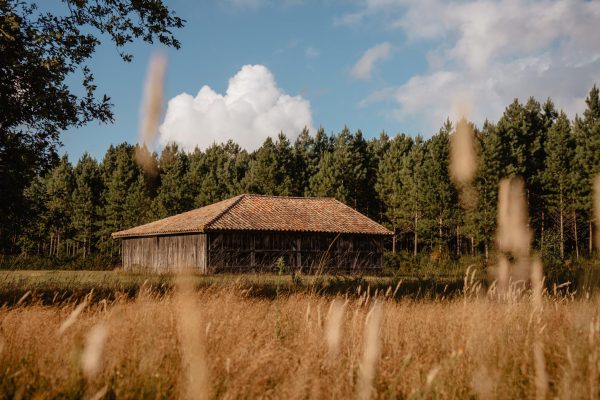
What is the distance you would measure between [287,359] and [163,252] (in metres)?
30.3

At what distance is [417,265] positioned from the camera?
3609 cm

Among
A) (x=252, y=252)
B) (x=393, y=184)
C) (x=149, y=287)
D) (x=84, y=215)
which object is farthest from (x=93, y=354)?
(x=84, y=215)

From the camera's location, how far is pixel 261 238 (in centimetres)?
3097

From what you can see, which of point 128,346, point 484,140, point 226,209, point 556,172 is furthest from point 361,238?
point 128,346

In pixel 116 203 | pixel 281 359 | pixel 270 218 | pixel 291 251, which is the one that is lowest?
pixel 291 251

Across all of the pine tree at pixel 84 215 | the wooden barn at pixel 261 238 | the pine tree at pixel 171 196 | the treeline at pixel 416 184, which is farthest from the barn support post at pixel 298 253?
the pine tree at pixel 84 215

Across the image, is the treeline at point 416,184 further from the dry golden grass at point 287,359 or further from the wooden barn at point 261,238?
the dry golden grass at point 287,359

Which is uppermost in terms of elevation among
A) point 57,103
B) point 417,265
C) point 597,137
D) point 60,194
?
point 597,137

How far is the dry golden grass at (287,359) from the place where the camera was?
366 cm

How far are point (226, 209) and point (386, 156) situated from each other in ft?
98.3

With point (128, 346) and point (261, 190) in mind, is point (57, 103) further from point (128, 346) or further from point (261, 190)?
point (261, 190)

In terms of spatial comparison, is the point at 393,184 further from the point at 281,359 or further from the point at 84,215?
the point at 281,359

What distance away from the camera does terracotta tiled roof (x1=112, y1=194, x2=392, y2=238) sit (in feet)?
98.1

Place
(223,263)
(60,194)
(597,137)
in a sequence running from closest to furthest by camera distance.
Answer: (60,194) < (223,263) < (597,137)
